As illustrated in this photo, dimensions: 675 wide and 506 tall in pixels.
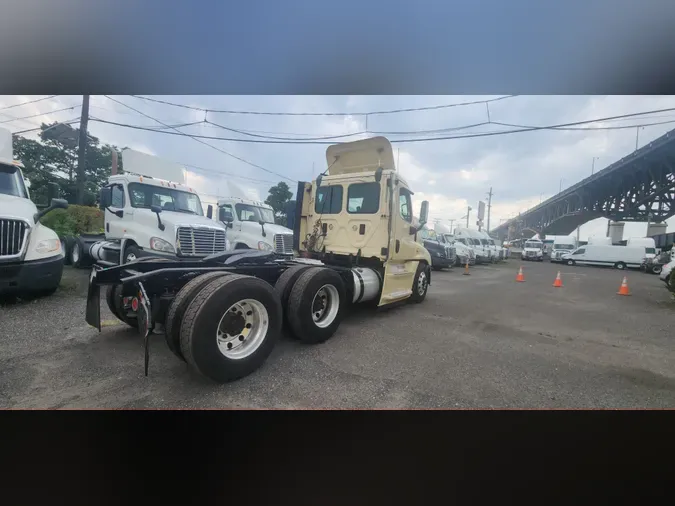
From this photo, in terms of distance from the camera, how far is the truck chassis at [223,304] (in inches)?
95.0

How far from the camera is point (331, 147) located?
543cm

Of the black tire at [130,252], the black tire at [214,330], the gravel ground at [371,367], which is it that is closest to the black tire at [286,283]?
the gravel ground at [371,367]

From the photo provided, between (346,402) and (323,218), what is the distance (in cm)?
353

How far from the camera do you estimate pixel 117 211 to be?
600cm

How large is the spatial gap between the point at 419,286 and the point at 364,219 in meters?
2.04

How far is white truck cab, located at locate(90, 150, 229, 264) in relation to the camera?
5613mm

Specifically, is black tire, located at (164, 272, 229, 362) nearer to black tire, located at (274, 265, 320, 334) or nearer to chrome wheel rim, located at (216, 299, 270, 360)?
chrome wheel rim, located at (216, 299, 270, 360)

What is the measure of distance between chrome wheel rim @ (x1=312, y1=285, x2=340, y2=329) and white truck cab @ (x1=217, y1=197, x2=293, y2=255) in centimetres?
473

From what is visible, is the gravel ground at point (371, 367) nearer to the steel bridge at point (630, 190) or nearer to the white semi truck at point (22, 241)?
the white semi truck at point (22, 241)
